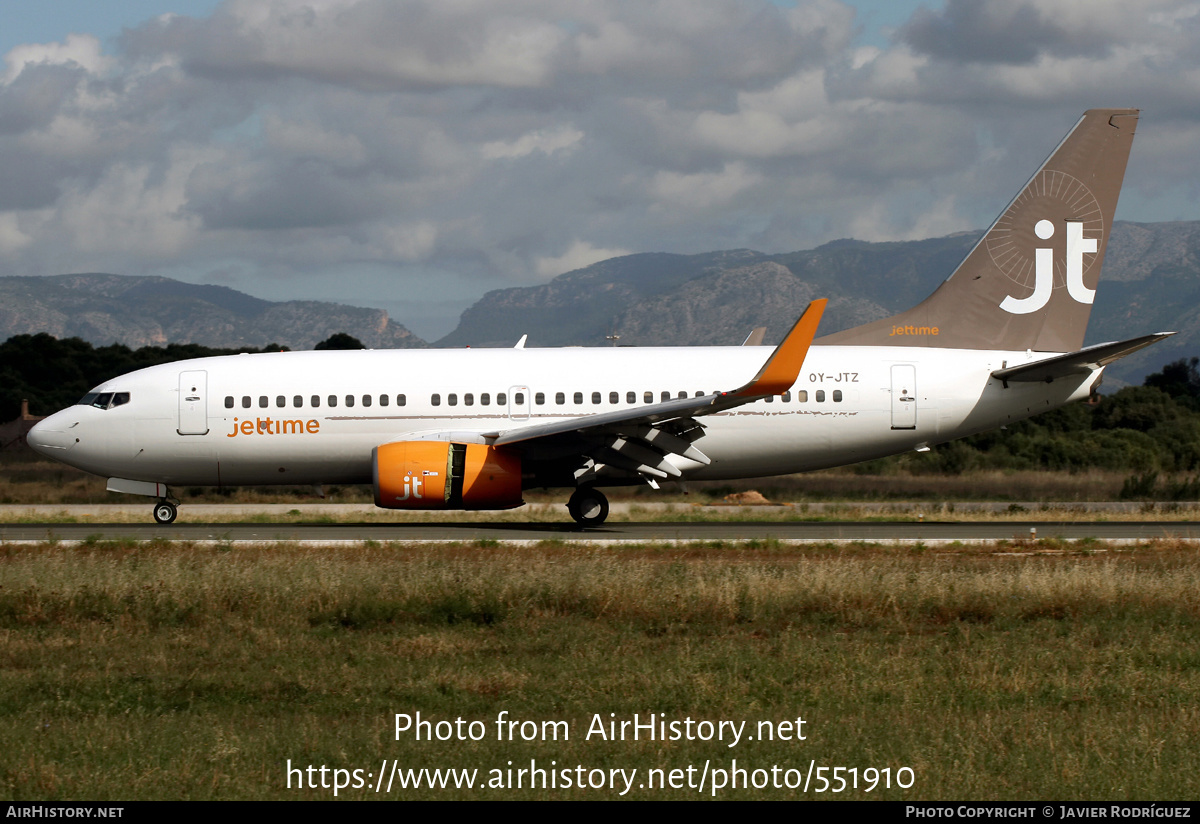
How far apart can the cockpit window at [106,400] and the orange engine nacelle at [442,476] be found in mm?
6280

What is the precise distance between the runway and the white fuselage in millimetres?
1269

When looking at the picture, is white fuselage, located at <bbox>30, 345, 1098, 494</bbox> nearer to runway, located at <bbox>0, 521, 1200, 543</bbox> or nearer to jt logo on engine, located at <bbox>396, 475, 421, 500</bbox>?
runway, located at <bbox>0, 521, 1200, 543</bbox>

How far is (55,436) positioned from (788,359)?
15.0 metres

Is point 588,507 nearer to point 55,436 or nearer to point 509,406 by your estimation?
point 509,406

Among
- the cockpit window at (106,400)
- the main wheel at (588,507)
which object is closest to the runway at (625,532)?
the main wheel at (588,507)

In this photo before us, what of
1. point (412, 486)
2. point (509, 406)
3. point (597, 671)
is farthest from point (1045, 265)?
point (597, 671)

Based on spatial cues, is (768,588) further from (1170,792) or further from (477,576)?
(1170,792)

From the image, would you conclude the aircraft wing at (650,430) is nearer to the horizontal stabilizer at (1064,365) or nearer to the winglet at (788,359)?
the winglet at (788,359)

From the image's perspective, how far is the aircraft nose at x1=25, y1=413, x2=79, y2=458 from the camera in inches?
960

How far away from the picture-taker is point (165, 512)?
82.1 ft

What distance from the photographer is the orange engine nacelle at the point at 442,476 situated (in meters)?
21.6

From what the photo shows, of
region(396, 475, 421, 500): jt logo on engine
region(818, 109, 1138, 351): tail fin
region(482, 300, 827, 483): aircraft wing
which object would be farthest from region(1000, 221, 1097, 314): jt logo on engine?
region(396, 475, 421, 500): jt logo on engine

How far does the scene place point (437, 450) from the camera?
858 inches
